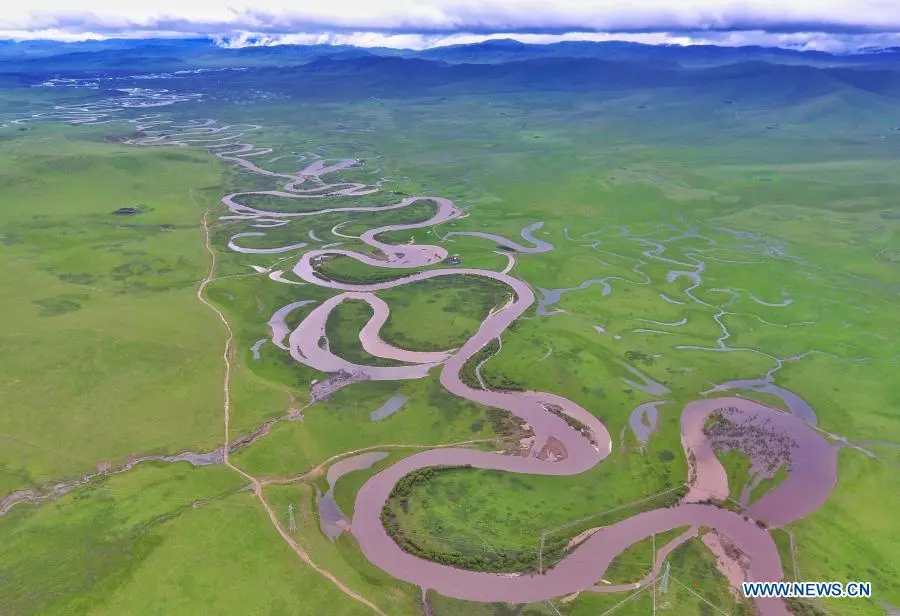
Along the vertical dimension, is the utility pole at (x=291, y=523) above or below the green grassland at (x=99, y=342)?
above

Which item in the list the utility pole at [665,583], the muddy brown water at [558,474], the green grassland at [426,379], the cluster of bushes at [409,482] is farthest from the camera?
the cluster of bushes at [409,482]

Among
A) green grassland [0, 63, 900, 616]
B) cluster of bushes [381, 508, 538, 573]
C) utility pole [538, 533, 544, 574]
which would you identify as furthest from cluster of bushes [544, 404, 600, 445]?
cluster of bushes [381, 508, 538, 573]

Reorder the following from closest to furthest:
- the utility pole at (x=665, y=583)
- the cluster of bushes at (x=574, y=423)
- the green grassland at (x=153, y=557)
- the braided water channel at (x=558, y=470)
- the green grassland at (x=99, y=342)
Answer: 1. the green grassland at (x=153, y=557)
2. the utility pole at (x=665, y=583)
3. the braided water channel at (x=558, y=470)
4. the green grassland at (x=99, y=342)
5. the cluster of bushes at (x=574, y=423)

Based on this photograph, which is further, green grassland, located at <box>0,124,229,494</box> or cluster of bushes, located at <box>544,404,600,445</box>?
cluster of bushes, located at <box>544,404,600,445</box>

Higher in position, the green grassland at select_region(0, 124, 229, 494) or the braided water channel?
the braided water channel

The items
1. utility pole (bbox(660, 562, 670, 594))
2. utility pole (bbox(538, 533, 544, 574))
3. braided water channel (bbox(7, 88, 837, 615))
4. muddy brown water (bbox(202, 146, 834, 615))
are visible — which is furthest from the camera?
utility pole (bbox(538, 533, 544, 574))

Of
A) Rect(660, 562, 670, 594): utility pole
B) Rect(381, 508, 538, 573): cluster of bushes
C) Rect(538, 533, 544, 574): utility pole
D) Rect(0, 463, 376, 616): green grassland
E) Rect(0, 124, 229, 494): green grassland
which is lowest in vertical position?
Rect(0, 124, 229, 494): green grassland

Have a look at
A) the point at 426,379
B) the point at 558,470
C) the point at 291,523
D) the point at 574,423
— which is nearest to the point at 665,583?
the point at 558,470

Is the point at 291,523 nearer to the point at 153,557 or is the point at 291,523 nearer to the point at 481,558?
the point at 153,557

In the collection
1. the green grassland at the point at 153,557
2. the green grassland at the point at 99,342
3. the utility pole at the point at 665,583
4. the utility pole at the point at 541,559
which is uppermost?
the utility pole at the point at 665,583

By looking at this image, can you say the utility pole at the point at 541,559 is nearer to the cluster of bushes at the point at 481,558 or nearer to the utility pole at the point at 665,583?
the cluster of bushes at the point at 481,558

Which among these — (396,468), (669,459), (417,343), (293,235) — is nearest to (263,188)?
(293,235)

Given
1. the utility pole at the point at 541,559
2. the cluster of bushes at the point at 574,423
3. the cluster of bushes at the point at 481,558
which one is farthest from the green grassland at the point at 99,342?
the cluster of bushes at the point at 574,423

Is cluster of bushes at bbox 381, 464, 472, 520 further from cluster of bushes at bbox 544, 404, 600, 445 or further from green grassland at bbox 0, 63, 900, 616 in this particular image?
cluster of bushes at bbox 544, 404, 600, 445
